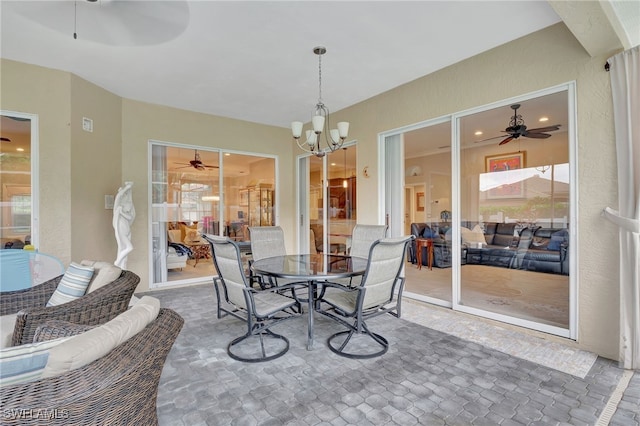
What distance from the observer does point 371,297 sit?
2.52 metres

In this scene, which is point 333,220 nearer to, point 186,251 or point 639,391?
point 186,251

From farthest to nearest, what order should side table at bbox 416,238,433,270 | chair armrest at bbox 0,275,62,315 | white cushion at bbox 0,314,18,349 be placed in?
side table at bbox 416,238,433,270 < chair armrest at bbox 0,275,62,315 < white cushion at bbox 0,314,18,349

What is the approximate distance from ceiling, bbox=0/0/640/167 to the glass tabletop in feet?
7.21

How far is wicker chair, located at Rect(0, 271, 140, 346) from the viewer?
1.53 metres

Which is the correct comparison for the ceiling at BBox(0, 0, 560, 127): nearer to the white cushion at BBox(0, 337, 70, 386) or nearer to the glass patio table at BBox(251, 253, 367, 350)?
the glass patio table at BBox(251, 253, 367, 350)

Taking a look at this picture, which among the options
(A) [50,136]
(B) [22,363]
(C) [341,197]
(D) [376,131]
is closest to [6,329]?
(B) [22,363]

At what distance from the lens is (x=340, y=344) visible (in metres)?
2.79

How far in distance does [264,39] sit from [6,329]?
117 inches

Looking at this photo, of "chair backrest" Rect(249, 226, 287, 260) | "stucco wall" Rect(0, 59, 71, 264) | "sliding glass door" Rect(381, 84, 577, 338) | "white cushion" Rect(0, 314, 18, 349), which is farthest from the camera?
"chair backrest" Rect(249, 226, 287, 260)

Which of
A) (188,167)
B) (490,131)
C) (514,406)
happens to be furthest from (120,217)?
(490,131)

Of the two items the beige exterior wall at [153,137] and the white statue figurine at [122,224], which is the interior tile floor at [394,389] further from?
the beige exterior wall at [153,137]

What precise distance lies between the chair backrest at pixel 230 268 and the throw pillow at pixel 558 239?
310cm

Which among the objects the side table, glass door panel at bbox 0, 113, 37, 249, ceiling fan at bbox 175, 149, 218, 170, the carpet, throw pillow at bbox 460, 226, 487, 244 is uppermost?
ceiling fan at bbox 175, 149, 218, 170

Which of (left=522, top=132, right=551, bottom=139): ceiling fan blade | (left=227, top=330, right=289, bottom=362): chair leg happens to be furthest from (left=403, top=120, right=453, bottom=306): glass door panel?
(left=227, top=330, right=289, bottom=362): chair leg
